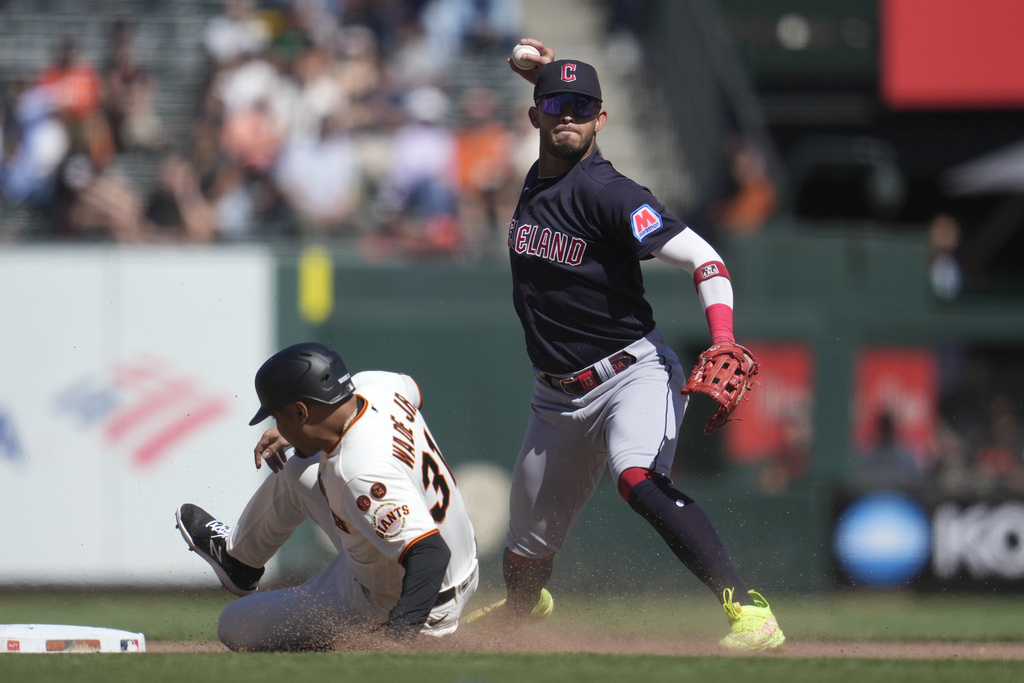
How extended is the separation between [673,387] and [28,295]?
5197 mm

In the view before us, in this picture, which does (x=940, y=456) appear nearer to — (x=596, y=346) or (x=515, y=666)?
(x=596, y=346)

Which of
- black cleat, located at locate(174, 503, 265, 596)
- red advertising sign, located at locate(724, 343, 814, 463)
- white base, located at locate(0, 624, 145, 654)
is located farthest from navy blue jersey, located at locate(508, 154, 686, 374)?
red advertising sign, located at locate(724, 343, 814, 463)

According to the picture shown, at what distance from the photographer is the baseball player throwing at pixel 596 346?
14.8ft

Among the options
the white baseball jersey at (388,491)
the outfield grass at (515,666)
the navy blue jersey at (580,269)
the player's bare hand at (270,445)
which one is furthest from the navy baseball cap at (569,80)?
the outfield grass at (515,666)

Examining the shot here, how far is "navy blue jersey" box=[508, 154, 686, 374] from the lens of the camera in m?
4.82

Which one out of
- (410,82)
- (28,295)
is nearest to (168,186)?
(28,295)

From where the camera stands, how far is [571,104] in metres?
4.86

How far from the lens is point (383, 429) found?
454cm

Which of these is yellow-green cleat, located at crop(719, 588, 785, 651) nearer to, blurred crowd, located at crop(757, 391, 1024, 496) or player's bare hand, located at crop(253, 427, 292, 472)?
player's bare hand, located at crop(253, 427, 292, 472)

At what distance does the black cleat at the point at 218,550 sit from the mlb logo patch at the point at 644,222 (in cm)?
204

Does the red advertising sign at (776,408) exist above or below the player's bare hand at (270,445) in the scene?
A: below

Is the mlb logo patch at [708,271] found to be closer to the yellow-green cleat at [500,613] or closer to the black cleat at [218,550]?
the yellow-green cleat at [500,613]

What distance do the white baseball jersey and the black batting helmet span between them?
142 millimetres

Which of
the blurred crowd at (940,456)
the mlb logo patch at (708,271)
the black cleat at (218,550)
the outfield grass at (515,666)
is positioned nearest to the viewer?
the outfield grass at (515,666)
